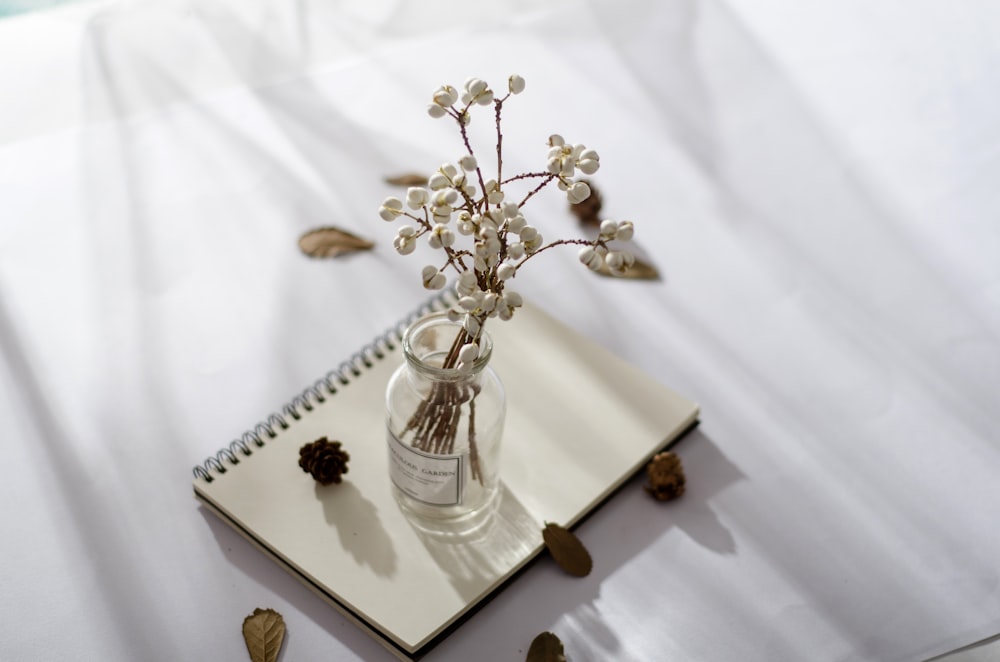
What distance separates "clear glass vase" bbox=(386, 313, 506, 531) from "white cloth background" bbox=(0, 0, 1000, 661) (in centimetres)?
10

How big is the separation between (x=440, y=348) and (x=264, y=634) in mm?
258

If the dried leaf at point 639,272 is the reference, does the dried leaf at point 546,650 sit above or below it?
below

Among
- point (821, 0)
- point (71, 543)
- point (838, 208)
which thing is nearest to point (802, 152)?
point (838, 208)

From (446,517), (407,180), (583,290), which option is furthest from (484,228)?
(407,180)

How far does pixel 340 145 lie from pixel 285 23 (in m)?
0.31

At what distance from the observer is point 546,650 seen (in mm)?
765

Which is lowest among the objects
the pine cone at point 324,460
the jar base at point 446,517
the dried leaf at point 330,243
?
the jar base at point 446,517

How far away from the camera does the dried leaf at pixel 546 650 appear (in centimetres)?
76

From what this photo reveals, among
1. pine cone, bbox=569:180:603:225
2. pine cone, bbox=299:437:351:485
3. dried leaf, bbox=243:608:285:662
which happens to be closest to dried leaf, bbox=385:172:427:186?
pine cone, bbox=569:180:603:225

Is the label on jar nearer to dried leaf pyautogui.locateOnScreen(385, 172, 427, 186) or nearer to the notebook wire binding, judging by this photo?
the notebook wire binding

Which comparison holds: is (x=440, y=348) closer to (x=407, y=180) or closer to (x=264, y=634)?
(x=264, y=634)

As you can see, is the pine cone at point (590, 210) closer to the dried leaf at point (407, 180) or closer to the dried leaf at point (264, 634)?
the dried leaf at point (407, 180)

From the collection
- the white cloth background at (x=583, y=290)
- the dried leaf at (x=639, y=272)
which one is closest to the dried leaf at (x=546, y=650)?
the white cloth background at (x=583, y=290)

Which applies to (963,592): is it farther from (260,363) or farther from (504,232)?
(260,363)
